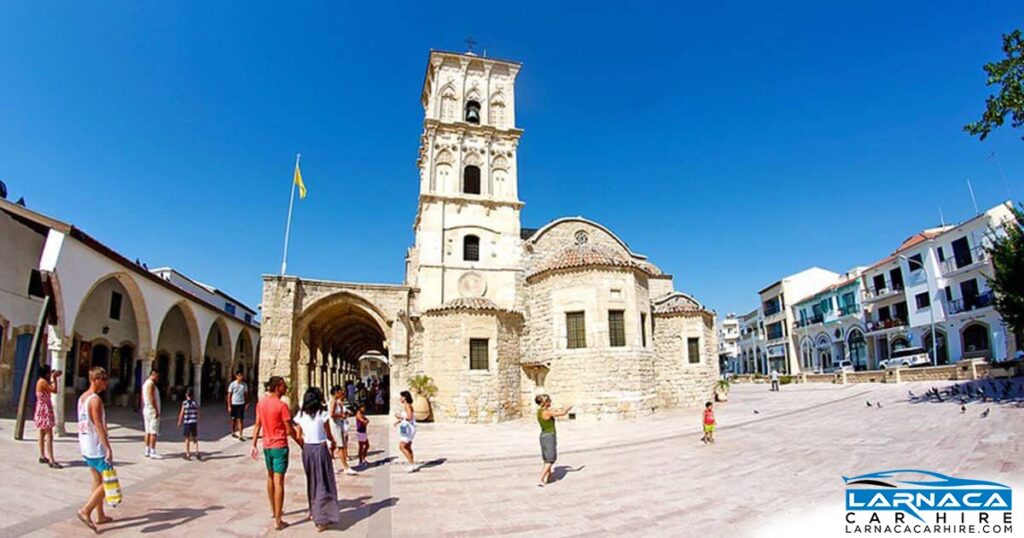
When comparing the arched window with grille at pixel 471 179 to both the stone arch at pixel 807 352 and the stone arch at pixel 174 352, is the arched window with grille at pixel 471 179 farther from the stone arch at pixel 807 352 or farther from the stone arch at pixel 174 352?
the stone arch at pixel 807 352

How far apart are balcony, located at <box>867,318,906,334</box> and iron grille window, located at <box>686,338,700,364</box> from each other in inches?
941

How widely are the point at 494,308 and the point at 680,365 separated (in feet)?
31.7

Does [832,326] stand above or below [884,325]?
above

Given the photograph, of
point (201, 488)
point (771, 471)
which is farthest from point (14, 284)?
point (771, 471)

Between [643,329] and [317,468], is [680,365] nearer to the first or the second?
[643,329]

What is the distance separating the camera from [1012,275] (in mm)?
A: 17016

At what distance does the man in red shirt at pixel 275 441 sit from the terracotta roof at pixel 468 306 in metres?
13.8

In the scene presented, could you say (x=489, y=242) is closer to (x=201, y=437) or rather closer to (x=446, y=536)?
(x=201, y=437)

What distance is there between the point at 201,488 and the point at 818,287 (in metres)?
56.9

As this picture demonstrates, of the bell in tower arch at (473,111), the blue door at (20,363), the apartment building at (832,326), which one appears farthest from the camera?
the apartment building at (832,326)

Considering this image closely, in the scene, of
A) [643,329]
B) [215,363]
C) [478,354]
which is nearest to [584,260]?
[643,329]

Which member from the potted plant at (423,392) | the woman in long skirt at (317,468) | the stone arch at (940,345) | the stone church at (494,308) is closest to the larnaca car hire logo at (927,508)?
the woman in long skirt at (317,468)

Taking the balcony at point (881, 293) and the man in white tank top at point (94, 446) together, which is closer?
the man in white tank top at point (94, 446)

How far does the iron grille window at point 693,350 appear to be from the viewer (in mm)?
22766
